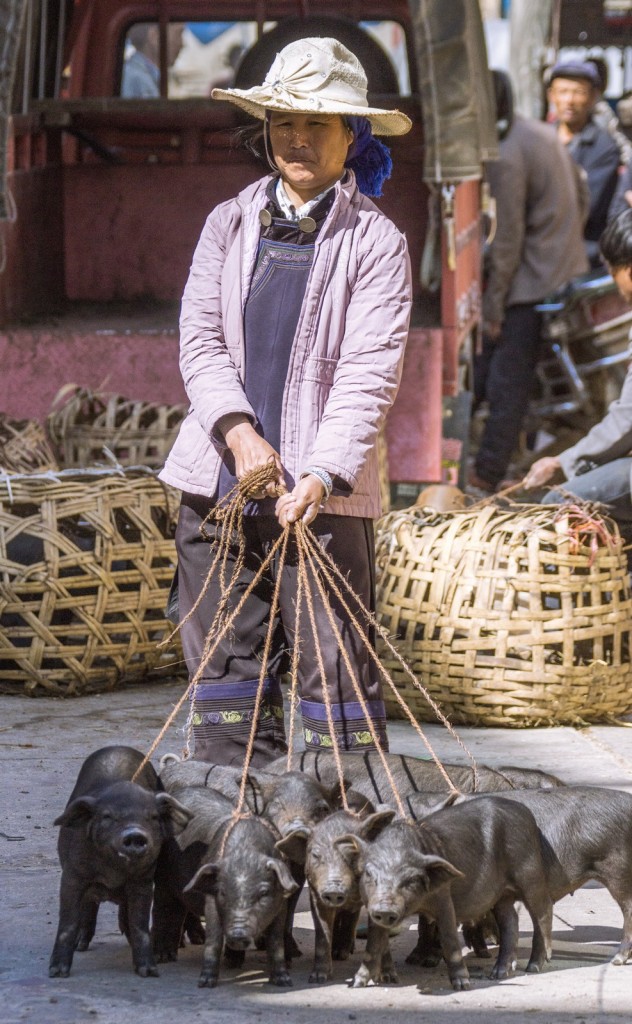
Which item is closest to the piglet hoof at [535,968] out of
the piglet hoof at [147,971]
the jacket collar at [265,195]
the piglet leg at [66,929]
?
the piglet hoof at [147,971]

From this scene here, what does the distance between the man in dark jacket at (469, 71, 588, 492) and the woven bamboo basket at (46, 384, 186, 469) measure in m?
3.06

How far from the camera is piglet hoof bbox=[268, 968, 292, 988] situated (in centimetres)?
296

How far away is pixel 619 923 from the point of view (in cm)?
348

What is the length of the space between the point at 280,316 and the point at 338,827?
45.5 inches

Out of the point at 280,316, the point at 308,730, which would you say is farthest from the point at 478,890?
the point at 280,316

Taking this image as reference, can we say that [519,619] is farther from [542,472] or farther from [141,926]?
[141,926]

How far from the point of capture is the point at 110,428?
21.6ft

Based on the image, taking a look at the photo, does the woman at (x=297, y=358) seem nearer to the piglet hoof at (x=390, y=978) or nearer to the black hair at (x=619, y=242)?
the piglet hoof at (x=390, y=978)

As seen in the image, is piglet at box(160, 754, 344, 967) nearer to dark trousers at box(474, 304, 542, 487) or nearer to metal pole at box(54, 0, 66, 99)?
dark trousers at box(474, 304, 542, 487)

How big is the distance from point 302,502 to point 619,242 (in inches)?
103

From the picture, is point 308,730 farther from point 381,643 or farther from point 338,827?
point 381,643

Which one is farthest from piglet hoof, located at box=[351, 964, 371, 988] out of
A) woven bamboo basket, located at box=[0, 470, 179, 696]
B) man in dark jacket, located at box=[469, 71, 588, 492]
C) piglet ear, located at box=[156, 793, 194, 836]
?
man in dark jacket, located at box=[469, 71, 588, 492]

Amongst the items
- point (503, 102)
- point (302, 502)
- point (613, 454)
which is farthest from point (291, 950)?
point (503, 102)

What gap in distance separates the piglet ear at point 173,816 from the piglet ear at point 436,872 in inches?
20.4
